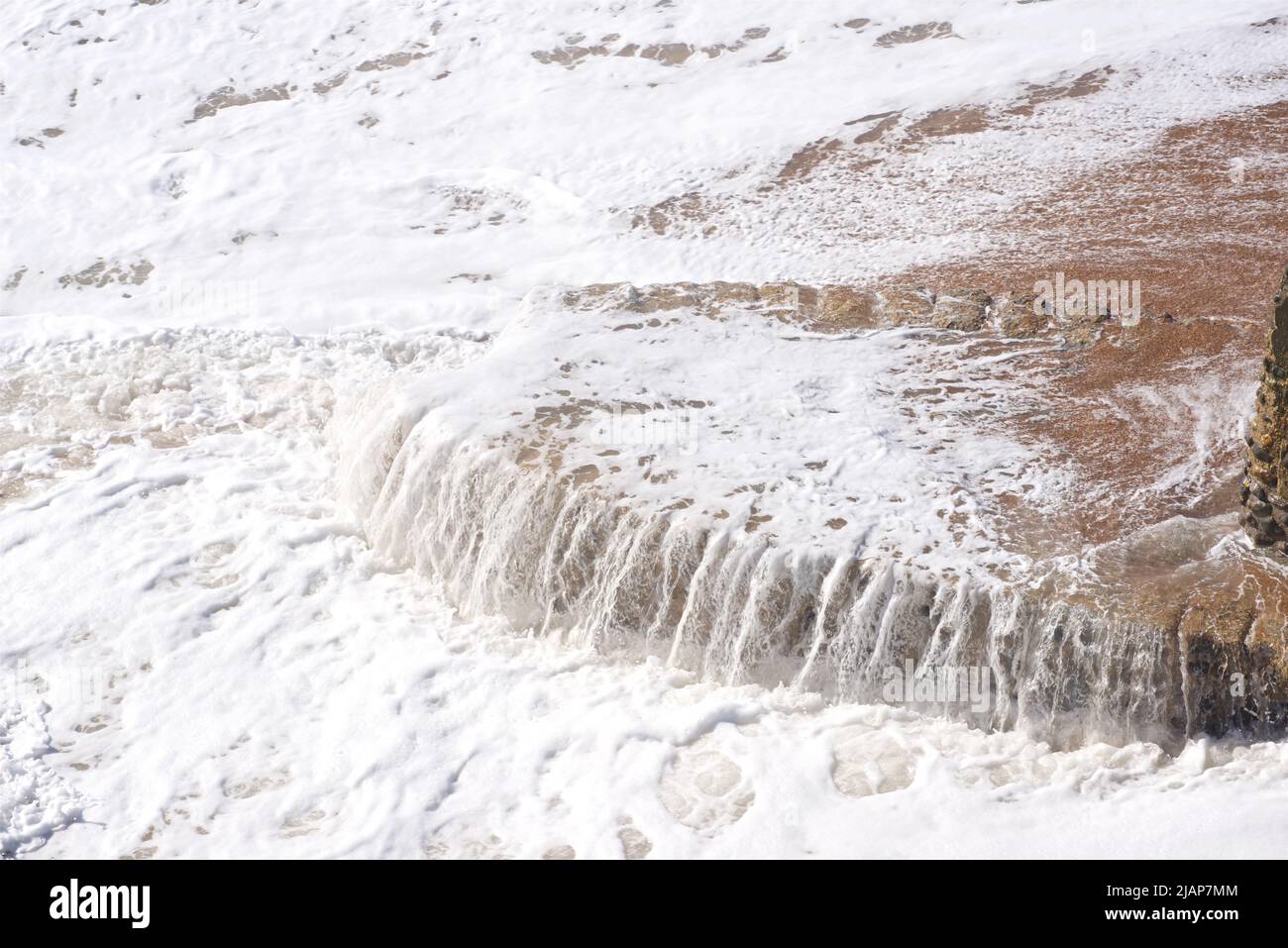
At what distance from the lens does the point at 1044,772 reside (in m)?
4.59

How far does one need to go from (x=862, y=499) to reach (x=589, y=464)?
123 centimetres

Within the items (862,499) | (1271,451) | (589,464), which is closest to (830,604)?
(862,499)

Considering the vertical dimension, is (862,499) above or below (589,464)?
below

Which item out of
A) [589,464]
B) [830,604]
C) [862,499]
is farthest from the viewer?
[589,464]

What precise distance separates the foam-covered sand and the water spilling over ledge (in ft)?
0.08

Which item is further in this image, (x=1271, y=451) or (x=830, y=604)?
(x=830, y=604)

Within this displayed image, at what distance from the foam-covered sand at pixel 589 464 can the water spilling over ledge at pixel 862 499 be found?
0.08 feet

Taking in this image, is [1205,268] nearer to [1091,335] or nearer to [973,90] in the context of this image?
[1091,335]

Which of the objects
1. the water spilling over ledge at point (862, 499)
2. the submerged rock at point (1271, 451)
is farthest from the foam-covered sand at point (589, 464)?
the submerged rock at point (1271, 451)

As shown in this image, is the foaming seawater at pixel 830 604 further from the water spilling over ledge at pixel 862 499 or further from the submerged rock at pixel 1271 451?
the submerged rock at pixel 1271 451

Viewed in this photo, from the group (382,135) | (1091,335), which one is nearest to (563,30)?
(382,135)

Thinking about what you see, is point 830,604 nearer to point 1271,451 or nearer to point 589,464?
point 589,464

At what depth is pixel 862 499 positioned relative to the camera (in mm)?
5402

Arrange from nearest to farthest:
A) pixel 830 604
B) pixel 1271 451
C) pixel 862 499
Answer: pixel 1271 451 → pixel 830 604 → pixel 862 499
